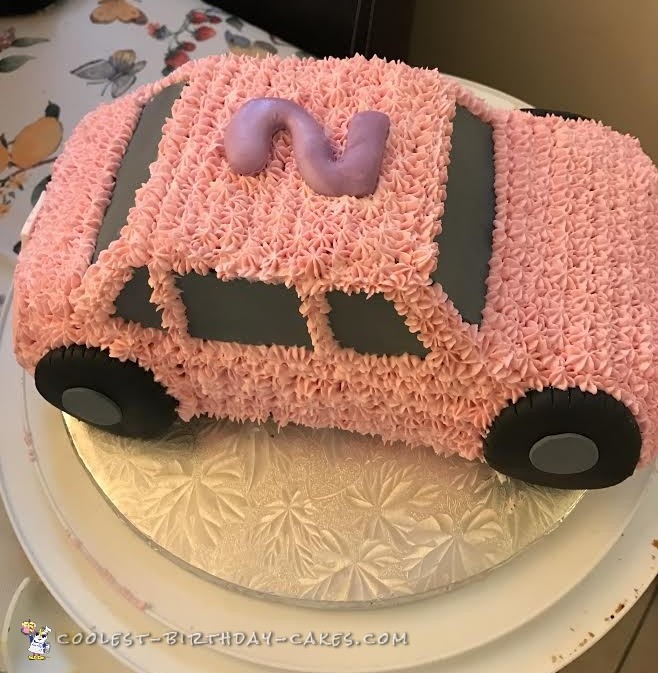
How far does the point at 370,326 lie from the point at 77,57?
762 millimetres

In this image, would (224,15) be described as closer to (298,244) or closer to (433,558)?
(298,244)

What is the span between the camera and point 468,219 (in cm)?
72

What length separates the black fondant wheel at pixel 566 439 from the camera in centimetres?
68

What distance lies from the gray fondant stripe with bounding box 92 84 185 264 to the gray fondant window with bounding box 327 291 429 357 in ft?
0.69

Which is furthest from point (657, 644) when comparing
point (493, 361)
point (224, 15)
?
point (224, 15)

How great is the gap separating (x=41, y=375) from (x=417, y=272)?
1.21 ft

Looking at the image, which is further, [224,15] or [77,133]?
[224,15]

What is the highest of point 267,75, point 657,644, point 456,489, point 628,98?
point 267,75

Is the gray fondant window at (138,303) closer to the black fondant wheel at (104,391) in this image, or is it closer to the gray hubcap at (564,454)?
the black fondant wheel at (104,391)

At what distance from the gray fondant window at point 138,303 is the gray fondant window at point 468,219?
24 centimetres

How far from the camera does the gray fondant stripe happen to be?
0.72 meters

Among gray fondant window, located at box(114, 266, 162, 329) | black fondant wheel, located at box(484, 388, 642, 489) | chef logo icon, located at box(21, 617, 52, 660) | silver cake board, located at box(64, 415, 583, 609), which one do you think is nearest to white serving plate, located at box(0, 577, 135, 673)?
chef logo icon, located at box(21, 617, 52, 660)

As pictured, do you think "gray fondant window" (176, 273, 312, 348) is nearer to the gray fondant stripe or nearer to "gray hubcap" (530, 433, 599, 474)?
the gray fondant stripe

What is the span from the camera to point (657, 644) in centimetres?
113
